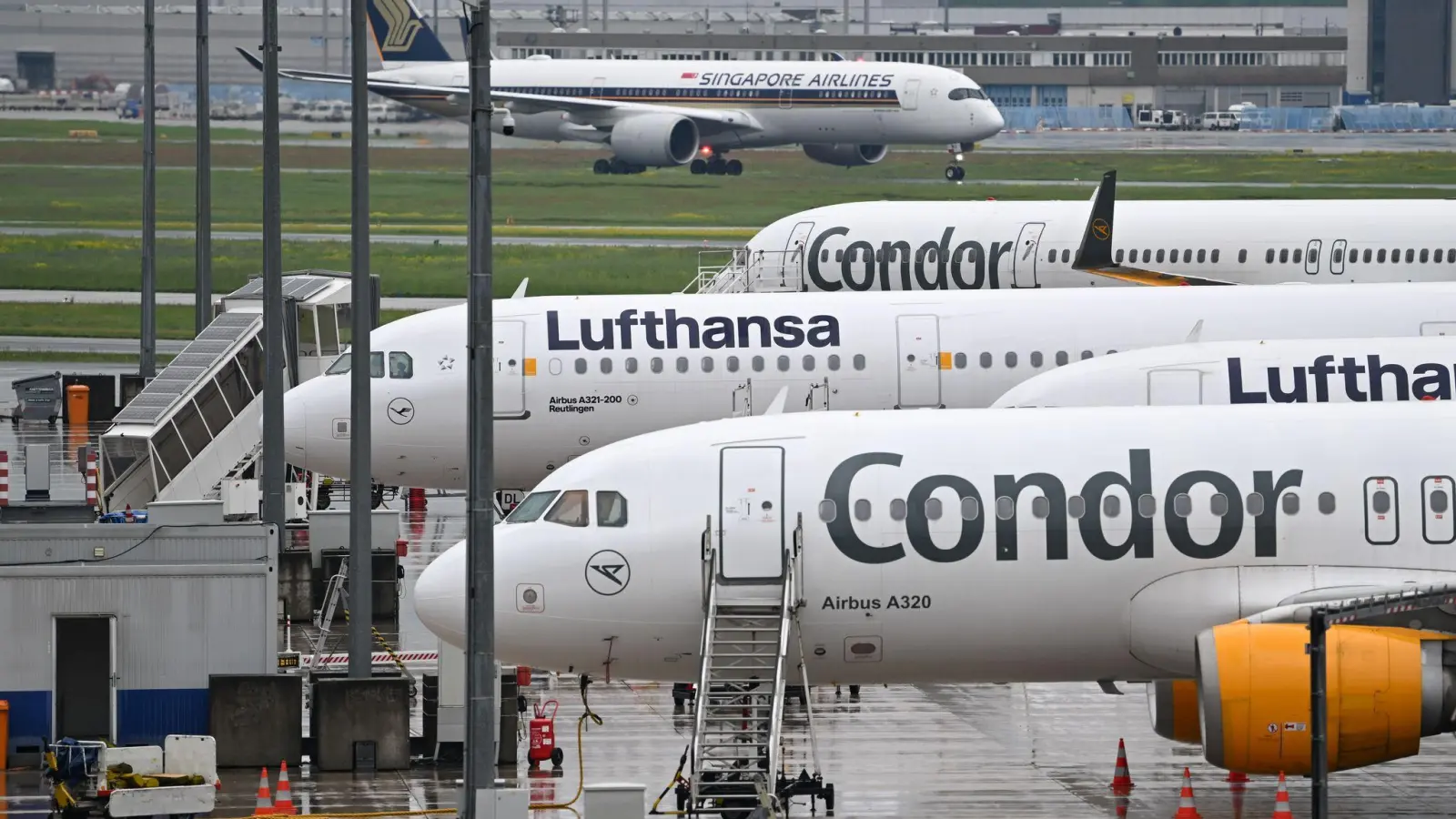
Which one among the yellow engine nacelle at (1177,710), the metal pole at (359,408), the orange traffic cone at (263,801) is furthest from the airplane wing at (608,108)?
the yellow engine nacelle at (1177,710)

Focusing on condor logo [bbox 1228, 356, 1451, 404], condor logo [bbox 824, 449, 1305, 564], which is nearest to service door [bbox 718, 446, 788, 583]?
condor logo [bbox 824, 449, 1305, 564]

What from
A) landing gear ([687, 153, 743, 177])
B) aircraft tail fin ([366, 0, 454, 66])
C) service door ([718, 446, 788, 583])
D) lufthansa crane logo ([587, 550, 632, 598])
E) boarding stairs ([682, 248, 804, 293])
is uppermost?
aircraft tail fin ([366, 0, 454, 66])

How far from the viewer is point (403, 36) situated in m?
125

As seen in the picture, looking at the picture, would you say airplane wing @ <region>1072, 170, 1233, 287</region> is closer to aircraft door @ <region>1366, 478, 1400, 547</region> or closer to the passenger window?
the passenger window

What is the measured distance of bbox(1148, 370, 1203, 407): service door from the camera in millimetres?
32781

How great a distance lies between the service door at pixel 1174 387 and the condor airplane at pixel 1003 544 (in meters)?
8.87

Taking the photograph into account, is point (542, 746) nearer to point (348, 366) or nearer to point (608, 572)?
point (608, 572)

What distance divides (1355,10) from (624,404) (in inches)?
5504

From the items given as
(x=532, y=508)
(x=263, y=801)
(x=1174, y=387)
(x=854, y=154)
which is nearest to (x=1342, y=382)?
(x=1174, y=387)

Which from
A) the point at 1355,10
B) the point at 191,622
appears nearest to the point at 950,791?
the point at 191,622

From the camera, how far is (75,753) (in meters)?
25.4

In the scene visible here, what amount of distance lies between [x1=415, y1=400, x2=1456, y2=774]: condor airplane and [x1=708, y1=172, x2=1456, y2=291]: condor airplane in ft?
99.2

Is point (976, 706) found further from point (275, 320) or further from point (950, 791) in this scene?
point (275, 320)

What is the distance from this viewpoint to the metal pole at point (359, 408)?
2655 centimetres
